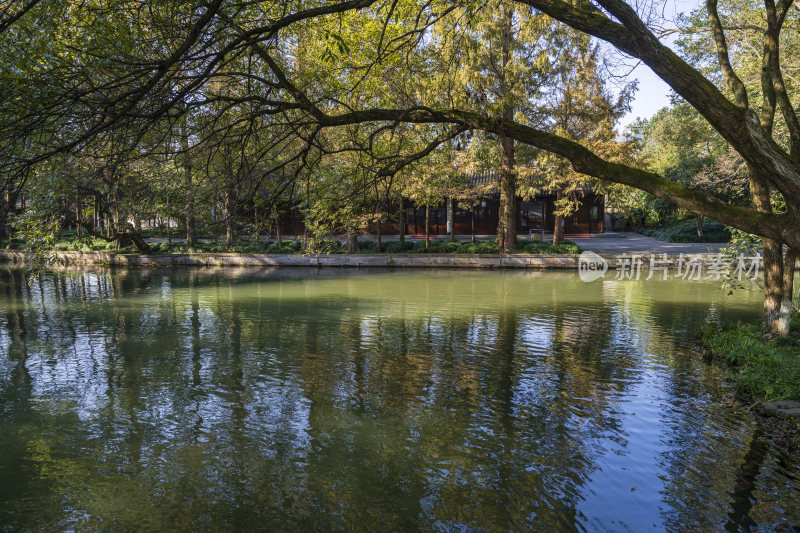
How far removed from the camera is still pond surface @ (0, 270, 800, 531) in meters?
4.99

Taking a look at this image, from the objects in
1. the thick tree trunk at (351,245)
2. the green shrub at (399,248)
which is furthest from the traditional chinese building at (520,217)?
the thick tree trunk at (351,245)

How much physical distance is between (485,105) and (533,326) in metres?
12.7

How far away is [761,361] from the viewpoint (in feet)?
26.8

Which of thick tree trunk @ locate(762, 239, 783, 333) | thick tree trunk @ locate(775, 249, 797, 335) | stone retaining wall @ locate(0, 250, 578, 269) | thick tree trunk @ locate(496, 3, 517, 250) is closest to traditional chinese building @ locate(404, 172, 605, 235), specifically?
thick tree trunk @ locate(496, 3, 517, 250)

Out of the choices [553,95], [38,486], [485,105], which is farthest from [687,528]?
[553,95]

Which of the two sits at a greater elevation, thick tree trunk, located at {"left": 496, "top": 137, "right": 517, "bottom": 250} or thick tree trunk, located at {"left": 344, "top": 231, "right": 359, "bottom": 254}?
thick tree trunk, located at {"left": 496, "top": 137, "right": 517, "bottom": 250}

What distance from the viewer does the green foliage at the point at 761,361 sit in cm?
740

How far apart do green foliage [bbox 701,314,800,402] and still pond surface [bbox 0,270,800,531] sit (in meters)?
0.43

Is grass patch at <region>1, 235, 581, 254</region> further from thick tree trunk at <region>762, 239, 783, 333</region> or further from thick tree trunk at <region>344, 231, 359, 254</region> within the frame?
thick tree trunk at <region>762, 239, 783, 333</region>

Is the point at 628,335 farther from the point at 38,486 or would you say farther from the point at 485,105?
the point at 485,105

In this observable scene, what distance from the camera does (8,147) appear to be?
201 inches

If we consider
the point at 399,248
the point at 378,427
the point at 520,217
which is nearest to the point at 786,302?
the point at 378,427

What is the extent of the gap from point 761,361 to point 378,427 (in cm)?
571

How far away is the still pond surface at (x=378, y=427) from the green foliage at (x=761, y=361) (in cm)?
43
